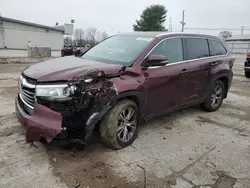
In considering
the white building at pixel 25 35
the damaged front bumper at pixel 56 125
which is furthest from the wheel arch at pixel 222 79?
the white building at pixel 25 35

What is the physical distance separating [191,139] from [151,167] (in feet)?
4.10

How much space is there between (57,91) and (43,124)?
43 cm

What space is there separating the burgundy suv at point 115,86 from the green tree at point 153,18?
39.2 m

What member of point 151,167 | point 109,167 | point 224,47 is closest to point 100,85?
point 109,167

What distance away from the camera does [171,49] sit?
169 inches

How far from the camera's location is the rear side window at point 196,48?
15.2 ft

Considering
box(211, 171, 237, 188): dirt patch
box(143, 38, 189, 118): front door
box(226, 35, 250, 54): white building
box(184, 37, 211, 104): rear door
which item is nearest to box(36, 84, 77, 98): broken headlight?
box(143, 38, 189, 118): front door

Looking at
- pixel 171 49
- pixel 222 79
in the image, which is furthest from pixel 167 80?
pixel 222 79

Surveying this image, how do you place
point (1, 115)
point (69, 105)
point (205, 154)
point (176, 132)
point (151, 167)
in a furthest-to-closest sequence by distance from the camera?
1. point (1, 115)
2. point (176, 132)
3. point (205, 154)
4. point (151, 167)
5. point (69, 105)

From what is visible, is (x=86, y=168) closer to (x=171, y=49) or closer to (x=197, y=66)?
(x=171, y=49)

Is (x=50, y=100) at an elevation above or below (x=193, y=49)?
below

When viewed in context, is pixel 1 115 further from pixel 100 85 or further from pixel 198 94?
pixel 198 94

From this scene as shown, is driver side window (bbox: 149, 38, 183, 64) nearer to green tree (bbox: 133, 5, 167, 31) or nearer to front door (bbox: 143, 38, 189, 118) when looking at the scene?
front door (bbox: 143, 38, 189, 118)

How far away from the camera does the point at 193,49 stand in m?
4.77
